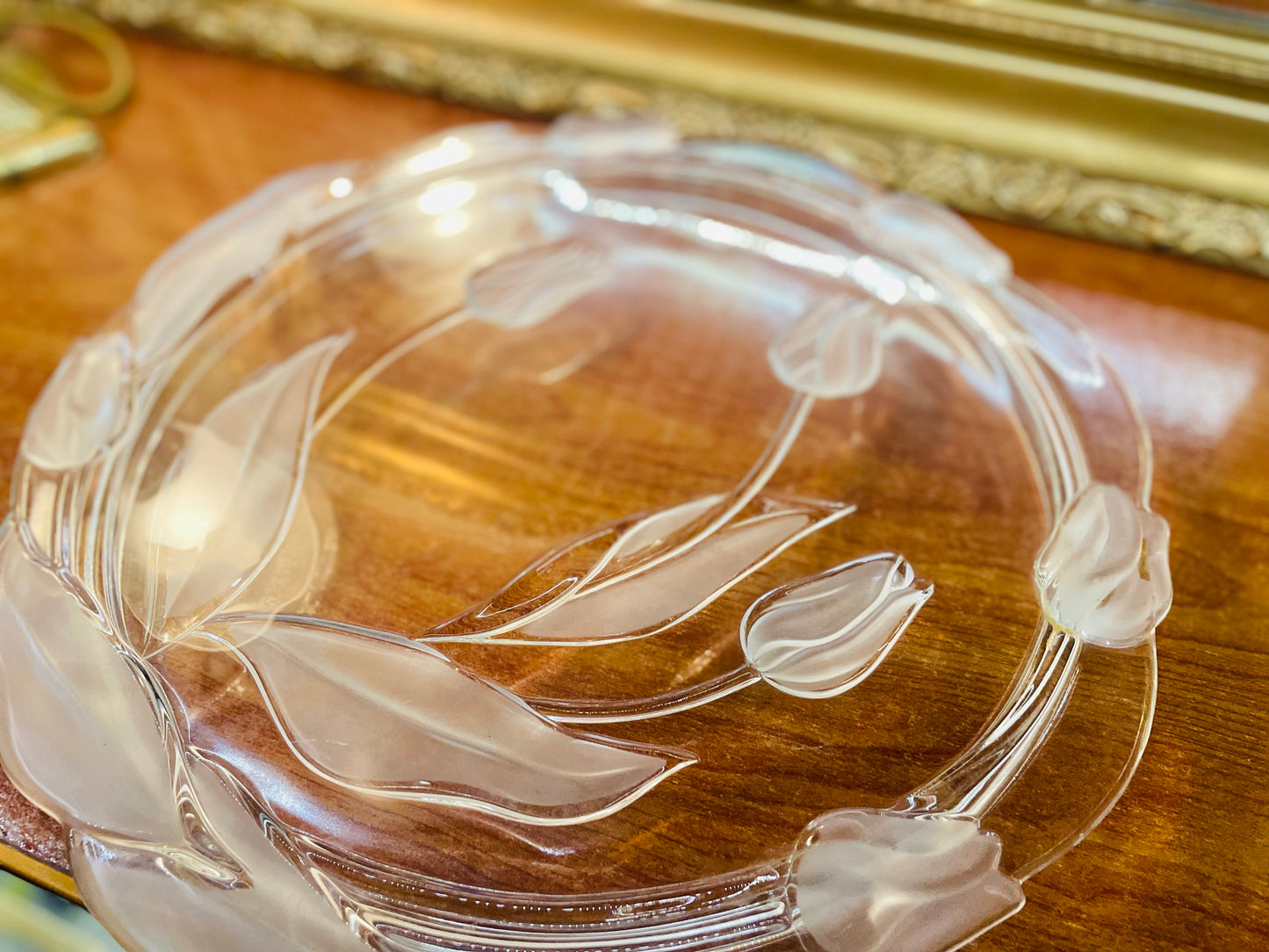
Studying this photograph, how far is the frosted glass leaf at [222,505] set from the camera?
28cm

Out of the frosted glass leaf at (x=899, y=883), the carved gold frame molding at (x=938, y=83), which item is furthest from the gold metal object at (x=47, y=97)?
the frosted glass leaf at (x=899, y=883)

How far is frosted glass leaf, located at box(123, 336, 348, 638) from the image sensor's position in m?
0.28

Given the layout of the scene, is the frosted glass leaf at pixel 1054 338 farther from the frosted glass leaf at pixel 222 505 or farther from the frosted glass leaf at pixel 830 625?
the frosted glass leaf at pixel 222 505

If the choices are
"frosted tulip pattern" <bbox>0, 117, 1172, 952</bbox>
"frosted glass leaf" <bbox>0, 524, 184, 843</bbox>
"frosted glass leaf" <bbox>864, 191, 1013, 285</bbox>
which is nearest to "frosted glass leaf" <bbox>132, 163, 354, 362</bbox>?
"frosted tulip pattern" <bbox>0, 117, 1172, 952</bbox>

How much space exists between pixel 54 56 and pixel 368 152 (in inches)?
8.6

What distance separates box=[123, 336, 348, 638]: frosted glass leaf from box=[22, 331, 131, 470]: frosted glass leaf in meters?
0.03

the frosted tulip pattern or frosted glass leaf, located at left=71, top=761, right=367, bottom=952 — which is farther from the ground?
the frosted tulip pattern

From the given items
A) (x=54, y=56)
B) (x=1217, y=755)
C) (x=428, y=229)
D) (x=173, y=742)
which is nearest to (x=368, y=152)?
(x=428, y=229)

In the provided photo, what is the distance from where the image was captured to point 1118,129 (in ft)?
1.32

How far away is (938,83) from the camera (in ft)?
1.37

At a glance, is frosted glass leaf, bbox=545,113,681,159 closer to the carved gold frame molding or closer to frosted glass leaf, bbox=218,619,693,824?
the carved gold frame molding

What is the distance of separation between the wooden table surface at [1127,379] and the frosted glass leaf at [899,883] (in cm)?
1

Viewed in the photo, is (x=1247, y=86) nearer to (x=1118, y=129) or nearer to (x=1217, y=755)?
(x=1118, y=129)

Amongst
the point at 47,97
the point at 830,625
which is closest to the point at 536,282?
the point at 830,625
